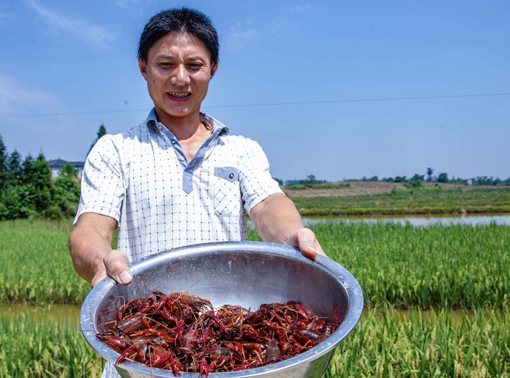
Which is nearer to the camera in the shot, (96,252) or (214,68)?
(96,252)

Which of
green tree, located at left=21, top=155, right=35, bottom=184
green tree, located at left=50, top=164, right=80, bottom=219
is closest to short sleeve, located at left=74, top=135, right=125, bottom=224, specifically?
green tree, located at left=50, top=164, right=80, bottom=219

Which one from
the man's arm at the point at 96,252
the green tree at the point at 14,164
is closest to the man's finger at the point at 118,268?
the man's arm at the point at 96,252

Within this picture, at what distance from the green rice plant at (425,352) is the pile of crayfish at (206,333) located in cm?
177

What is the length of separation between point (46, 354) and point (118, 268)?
2898 millimetres

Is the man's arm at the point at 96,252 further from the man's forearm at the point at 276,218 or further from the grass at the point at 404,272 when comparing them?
the grass at the point at 404,272

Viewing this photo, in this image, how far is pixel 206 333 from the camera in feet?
4.02

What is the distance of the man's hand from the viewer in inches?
55.6

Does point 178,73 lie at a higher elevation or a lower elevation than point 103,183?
higher

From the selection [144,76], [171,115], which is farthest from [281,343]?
[144,76]

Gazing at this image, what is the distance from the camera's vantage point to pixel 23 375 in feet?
11.6

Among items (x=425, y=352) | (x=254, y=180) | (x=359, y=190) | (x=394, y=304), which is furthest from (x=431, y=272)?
(x=359, y=190)

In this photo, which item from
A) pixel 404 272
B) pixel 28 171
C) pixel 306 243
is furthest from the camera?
pixel 28 171

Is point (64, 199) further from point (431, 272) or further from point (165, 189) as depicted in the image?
point (165, 189)

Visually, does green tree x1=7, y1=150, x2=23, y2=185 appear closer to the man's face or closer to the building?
the building
